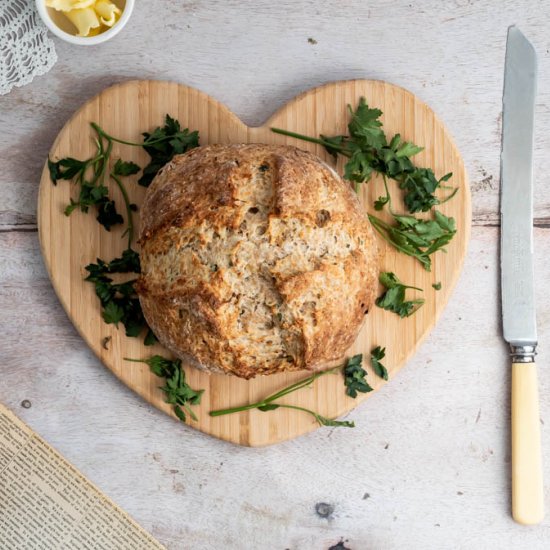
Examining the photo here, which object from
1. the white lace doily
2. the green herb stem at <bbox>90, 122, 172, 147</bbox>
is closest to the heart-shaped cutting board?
the green herb stem at <bbox>90, 122, 172, 147</bbox>

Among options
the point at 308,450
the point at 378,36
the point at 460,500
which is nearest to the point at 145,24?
the point at 378,36


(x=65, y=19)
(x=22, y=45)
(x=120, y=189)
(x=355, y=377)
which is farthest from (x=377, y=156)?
(x=22, y=45)

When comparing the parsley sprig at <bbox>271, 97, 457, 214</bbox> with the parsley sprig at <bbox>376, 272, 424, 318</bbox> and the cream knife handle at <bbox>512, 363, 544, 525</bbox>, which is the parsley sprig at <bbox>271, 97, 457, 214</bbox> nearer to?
the parsley sprig at <bbox>376, 272, 424, 318</bbox>

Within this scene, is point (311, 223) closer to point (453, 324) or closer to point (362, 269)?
point (362, 269)

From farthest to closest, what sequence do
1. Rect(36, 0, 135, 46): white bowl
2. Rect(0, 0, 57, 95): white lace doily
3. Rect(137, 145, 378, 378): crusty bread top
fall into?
Rect(0, 0, 57, 95): white lace doily
Rect(36, 0, 135, 46): white bowl
Rect(137, 145, 378, 378): crusty bread top

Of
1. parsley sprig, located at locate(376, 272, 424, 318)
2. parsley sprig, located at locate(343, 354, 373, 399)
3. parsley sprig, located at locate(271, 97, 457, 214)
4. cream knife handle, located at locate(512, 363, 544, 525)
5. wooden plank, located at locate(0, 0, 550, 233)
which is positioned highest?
wooden plank, located at locate(0, 0, 550, 233)

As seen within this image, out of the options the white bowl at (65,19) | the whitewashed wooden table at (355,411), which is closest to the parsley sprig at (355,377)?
the whitewashed wooden table at (355,411)

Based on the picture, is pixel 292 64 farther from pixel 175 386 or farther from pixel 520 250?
pixel 175 386

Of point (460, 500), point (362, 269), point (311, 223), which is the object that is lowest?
point (460, 500)
